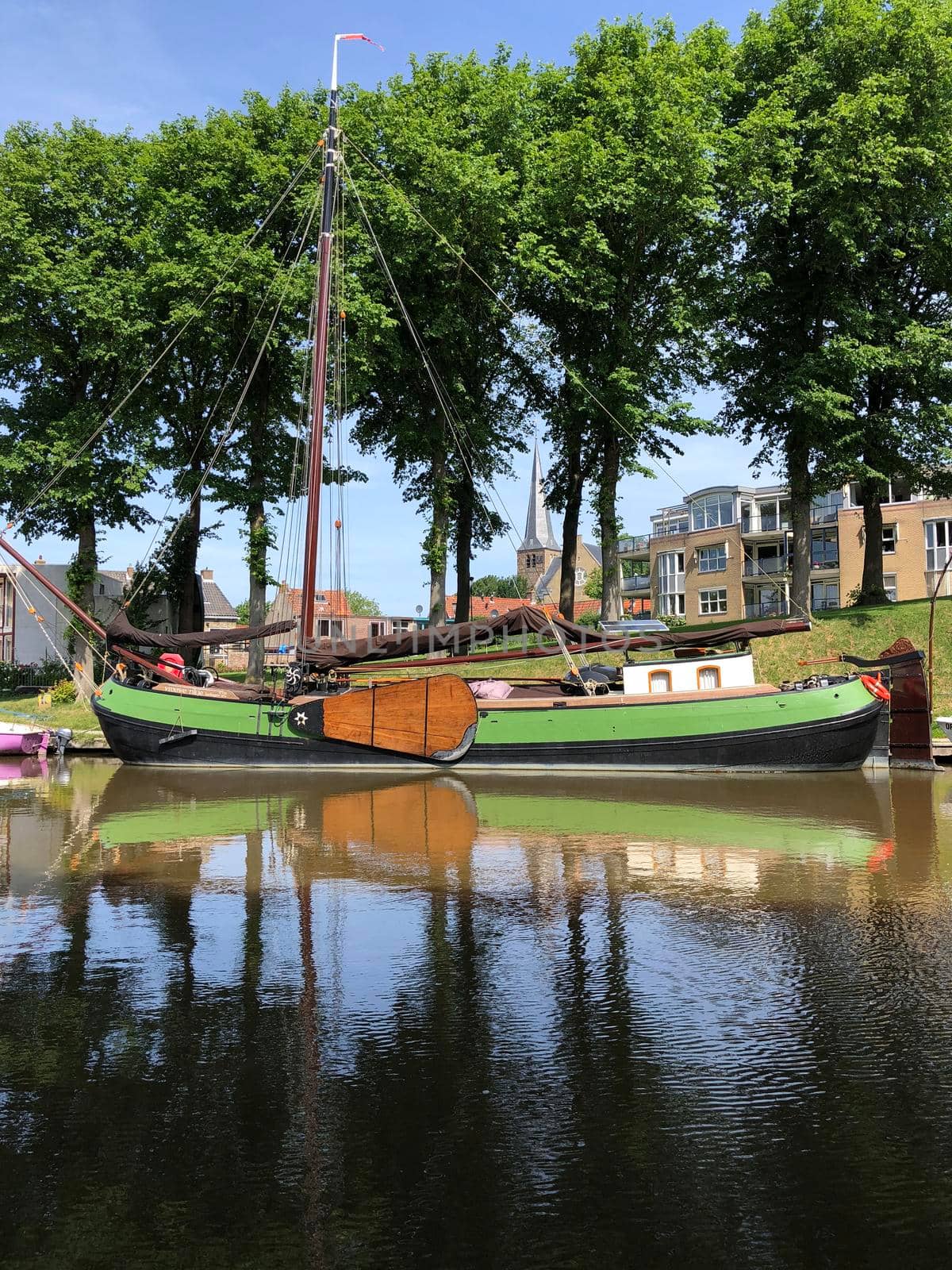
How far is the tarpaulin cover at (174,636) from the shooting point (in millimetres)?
25797

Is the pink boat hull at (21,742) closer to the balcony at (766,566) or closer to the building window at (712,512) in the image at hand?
the balcony at (766,566)

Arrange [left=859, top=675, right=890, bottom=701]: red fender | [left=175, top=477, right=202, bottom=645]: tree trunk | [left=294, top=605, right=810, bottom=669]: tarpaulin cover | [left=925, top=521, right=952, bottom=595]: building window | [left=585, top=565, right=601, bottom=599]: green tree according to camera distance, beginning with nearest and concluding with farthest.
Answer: [left=859, top=675, right=890, bottom=701]: red fender < [left=294, top=605, right=810, bottom=669]: tarpaulin cover < [left=175, top=477, right=202, bottom=645]: tree trunk < [left=925, top=521, right=952, bottom=595]: building window < [left=585, top=565, right=601, bottom=599]: green tree

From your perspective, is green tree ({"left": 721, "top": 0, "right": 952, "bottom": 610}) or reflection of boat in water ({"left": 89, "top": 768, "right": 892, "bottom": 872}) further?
green tree ({"left": 721, "top": 0, "right": 952, "bottom": 610})

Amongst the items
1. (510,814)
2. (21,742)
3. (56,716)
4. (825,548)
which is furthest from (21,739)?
(825,548)

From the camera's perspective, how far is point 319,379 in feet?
85.3

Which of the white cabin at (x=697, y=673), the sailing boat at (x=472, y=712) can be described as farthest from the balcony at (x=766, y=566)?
the white cabin at (x=697, y=673)

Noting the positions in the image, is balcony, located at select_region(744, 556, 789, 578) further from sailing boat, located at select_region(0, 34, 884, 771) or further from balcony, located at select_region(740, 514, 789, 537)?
sailing boat, located at select_region(0, 34, 884, 771)

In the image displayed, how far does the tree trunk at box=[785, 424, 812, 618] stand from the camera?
31484 millimetres

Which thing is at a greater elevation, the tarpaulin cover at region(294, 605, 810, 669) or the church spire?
the church spire

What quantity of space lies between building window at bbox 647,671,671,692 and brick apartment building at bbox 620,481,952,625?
113ft

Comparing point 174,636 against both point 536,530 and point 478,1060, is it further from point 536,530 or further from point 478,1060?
point 536,530

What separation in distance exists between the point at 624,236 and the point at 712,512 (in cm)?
4307

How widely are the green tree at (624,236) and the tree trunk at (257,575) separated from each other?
9.87 meters

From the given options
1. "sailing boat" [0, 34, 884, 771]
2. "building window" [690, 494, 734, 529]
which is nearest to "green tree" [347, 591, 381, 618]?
"building window" [690, 494, 734, 529]
